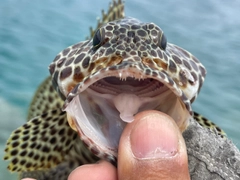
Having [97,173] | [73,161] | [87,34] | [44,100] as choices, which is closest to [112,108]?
[97,173]

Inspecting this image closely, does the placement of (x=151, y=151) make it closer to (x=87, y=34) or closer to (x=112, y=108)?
(x=112, y=108)

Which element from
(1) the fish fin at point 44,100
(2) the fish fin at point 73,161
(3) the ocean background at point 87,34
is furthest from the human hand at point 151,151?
(3) the ocean background at point 87,34

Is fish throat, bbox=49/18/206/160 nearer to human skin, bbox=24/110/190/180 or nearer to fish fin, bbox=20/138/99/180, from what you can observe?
human skin, bbox=24/110/190/180

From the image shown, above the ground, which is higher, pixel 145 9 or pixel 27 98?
pixel 145 9

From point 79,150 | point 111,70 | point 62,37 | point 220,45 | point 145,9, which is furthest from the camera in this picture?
point 145,9

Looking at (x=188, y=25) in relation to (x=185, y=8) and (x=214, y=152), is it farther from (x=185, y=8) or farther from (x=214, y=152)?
(x=214, y=152)

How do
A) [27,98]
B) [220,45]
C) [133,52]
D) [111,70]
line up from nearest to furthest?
1. [111,70]
2. [133,52]
3. [27,98]
4. [220,45]

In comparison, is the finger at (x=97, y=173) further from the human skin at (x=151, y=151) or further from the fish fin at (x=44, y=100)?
the fish fin at (x=44, y=100)

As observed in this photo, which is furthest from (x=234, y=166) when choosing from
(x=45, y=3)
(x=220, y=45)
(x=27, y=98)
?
(x=45, y=3)
